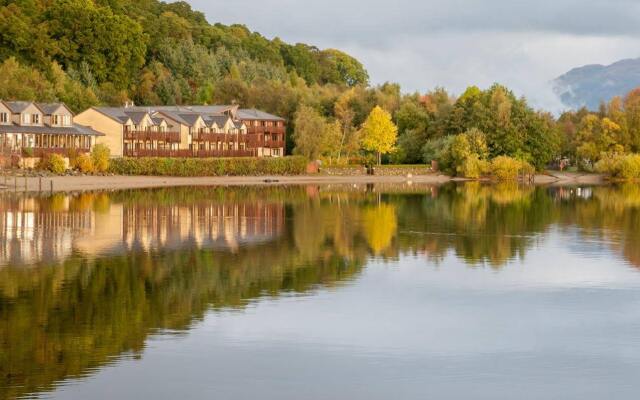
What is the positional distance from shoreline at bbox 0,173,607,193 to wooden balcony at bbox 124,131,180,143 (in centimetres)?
966

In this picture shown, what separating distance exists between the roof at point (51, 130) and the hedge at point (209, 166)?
502 cm

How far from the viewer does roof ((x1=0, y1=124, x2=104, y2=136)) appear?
107 m

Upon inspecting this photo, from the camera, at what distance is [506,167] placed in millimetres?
128875

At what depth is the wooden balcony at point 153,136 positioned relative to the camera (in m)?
122

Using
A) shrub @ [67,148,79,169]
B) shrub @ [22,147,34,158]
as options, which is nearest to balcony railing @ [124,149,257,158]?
shrub @ [67,148,79,169]

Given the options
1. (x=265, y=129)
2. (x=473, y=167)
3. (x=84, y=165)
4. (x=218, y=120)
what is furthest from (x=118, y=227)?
(x=265, y=129)

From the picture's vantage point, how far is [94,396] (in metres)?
21.1

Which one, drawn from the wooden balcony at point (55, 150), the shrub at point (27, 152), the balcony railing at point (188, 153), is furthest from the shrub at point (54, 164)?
the balcony railing at point (188, 153)

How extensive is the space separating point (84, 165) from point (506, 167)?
170 ft

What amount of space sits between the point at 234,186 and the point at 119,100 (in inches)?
2059

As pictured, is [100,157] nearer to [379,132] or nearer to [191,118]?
[191,118]

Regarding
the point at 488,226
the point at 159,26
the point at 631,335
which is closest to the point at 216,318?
the point at 631,335

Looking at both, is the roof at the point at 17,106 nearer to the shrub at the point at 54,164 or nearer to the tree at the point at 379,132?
the shrub at the point at 54,164

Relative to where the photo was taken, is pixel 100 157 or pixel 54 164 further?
pixel 100 157
